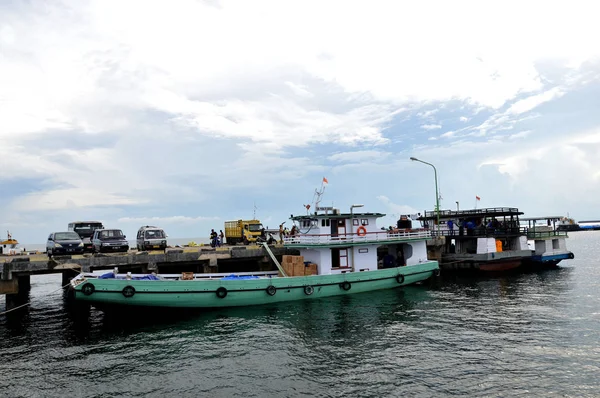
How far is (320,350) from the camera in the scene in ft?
54.5

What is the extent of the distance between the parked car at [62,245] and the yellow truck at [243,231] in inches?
736

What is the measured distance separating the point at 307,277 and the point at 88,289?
1232 cm

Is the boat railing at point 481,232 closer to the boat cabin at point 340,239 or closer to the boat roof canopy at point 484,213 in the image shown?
the boat roof canopy at point 484,213

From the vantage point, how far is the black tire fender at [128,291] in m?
21.5

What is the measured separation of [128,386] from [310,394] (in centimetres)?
608

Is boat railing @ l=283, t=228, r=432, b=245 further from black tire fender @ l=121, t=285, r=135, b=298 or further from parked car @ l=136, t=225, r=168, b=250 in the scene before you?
black tire fender @ l=121, t=285, r=135, b=298

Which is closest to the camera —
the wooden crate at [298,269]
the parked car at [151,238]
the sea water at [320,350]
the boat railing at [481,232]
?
the sea water at [320,350]

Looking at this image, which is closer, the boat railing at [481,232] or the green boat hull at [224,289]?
the green boat hull at [224,289]

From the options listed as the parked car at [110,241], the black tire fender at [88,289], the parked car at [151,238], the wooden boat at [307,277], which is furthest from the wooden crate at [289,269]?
the parked car at [110,241]

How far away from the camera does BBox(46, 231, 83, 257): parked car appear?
27.7m

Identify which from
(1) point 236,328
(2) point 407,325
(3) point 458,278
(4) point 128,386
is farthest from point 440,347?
(3) point 458,278

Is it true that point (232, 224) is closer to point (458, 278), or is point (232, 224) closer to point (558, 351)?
point (458, 278)

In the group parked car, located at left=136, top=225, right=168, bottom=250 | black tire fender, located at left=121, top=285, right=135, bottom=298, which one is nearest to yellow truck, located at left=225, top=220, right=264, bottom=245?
parked car, located at left=136, top=225, right=168, bottom=250

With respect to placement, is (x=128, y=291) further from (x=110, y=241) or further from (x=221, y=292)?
(x=110, y=241)
